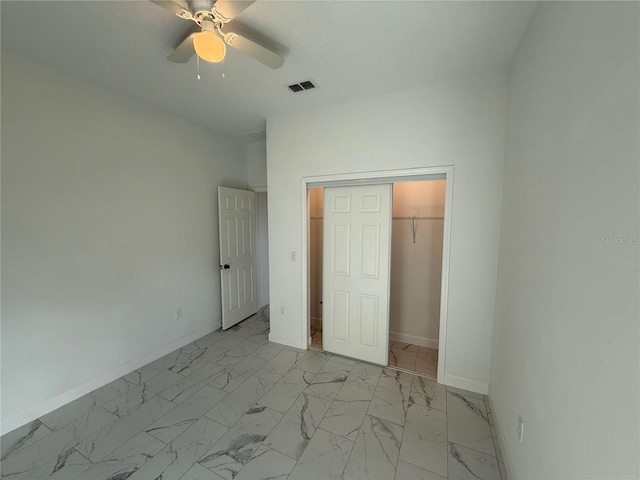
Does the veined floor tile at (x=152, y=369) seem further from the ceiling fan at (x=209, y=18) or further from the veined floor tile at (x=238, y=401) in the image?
the ceiling fan at (x=209, y=18)

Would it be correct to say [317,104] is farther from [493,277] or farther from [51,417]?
[51,417]

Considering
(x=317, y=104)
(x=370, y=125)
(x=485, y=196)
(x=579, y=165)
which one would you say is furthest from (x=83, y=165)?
(x=485, y=196)


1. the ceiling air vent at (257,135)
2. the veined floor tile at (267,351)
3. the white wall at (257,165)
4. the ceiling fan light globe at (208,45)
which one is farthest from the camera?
the white wall at (257,165)

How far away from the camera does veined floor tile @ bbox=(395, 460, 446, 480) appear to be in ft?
4.92

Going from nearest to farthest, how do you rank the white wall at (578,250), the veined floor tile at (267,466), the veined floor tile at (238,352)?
the white wall at (578,250)
the veined floor tile at (267,466)
the veined floor tile at (238,352)

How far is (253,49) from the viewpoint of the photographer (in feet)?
4.88

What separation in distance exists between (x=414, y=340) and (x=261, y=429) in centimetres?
212

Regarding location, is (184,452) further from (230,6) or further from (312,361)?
(230,6)

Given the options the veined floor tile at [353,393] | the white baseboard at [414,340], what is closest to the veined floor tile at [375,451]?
the veined floor tile at [353,393]

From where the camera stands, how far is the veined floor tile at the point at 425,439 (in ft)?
5.25

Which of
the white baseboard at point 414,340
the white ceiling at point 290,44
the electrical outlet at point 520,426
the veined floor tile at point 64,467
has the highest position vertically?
the white ceiling at point 290,44

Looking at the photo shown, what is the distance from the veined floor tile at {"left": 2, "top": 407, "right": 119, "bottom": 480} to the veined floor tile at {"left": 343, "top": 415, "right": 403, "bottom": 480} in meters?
1.85

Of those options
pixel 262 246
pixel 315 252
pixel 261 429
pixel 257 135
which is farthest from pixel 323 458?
pixel 257 135

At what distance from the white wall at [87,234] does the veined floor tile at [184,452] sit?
118 cm
